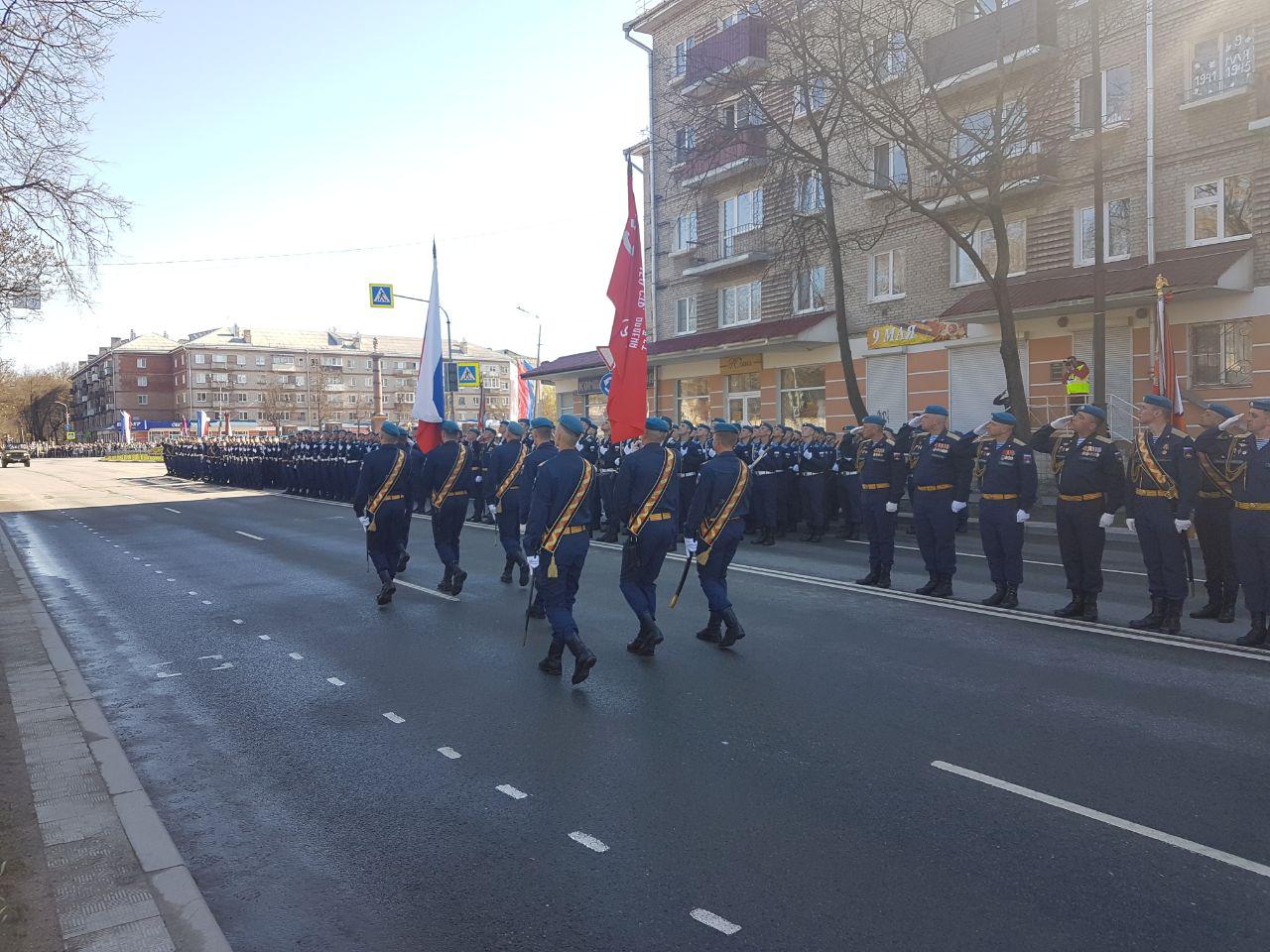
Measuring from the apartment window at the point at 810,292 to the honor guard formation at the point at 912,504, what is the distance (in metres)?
16.5

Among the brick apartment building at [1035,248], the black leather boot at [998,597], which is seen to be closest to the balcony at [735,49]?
the brick apartment building at [1035,248]

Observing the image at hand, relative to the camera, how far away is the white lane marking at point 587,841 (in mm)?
4367

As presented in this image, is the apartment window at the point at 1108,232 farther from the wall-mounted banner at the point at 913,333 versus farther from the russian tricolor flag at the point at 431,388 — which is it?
the russian tricolor flag at the point at 431,388

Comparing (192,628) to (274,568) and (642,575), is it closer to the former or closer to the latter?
(274,568)

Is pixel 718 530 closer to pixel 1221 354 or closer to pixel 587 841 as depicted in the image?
pixel 587 841

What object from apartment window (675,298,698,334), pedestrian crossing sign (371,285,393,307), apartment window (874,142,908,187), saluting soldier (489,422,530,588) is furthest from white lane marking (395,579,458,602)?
apartment window (675,298,698,334)

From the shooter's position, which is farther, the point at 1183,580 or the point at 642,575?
the point at 1183,580

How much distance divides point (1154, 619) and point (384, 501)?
7.95 meters

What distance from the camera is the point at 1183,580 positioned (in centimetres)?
872

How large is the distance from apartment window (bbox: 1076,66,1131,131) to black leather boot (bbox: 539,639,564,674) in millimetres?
19500

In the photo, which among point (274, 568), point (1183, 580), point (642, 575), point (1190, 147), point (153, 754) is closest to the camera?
point (153, 754)

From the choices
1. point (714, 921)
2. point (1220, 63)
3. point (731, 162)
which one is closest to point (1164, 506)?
point (714, 921)

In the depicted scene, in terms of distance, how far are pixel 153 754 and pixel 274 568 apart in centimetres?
794

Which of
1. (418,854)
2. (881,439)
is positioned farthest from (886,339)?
(418,854)
